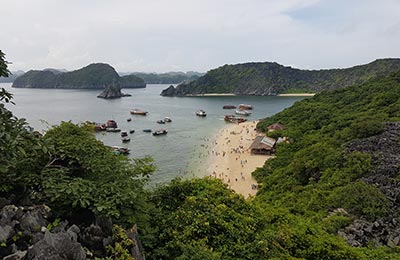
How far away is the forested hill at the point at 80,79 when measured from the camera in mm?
179375

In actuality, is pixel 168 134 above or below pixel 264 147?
below

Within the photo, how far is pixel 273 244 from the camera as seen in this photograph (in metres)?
9.54

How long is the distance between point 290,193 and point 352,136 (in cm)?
1055

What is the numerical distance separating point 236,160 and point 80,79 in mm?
161676

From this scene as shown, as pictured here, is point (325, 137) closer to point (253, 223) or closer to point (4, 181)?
point (253, 223)

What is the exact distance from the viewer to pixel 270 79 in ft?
482

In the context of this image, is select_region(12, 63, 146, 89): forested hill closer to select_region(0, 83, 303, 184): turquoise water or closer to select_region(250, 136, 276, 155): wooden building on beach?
select_region(0, 83, 303, 184): turquoise water

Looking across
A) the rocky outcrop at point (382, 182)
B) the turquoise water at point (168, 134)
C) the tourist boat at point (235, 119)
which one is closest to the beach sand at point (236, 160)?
the turquoise water at point (168, 134)

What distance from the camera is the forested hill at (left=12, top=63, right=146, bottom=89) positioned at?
17938 centimetres

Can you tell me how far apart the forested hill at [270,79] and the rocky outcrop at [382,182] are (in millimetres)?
111326

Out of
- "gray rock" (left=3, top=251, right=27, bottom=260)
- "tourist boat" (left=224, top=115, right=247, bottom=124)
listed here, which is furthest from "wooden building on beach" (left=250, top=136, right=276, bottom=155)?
"gray rock" (left=3, top=251, right=27, bottom=260)

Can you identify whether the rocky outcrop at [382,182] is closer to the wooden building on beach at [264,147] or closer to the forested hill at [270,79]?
the wooden building on beach at [264,147]

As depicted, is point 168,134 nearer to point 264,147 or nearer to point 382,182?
point 264,147

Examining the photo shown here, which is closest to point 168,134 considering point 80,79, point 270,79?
point 270,79
